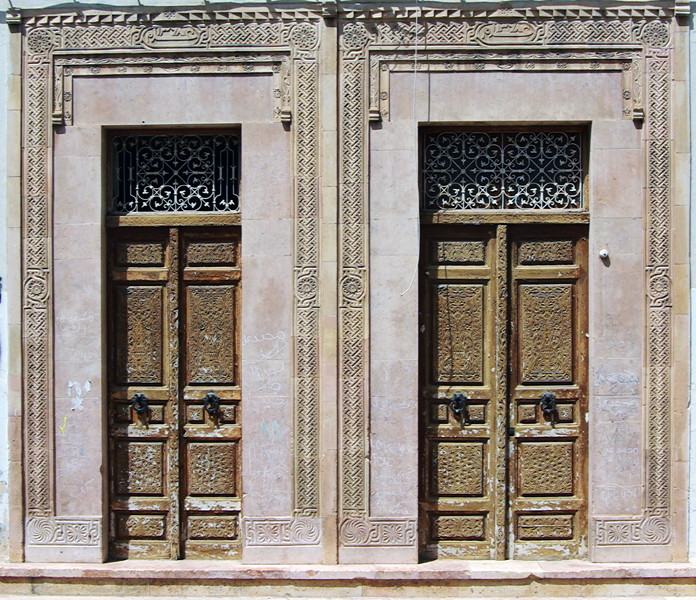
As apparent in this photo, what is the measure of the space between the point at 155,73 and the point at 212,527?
3577 mm

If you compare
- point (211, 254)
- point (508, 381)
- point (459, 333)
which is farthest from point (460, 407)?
point (211, 254)

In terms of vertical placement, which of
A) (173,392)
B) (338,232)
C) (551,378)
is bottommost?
(173,392)

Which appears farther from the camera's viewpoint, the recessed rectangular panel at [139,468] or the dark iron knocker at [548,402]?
the recessed rectangular panel at [139,468]

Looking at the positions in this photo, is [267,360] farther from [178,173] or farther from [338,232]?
[178,173]

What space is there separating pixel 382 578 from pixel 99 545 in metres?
2.20

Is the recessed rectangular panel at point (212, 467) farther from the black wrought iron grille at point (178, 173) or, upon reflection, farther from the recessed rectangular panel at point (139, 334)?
the black wrought iron grille at point (178, 173)

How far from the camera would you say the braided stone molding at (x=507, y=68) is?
614cm

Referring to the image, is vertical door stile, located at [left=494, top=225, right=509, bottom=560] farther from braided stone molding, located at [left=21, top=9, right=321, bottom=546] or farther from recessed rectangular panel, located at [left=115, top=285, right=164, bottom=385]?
recessed rectangular panel, located at [left=115, top=285, right=164, bottom=385]

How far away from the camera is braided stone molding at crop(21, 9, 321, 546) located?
618 centimetres

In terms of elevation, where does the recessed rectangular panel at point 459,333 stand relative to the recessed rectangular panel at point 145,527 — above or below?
above

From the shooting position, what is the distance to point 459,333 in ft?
20.9

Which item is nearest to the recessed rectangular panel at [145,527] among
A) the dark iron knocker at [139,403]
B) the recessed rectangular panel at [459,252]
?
the dark iron knocker at [139,403]

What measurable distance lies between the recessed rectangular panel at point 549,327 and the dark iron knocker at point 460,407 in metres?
0.60

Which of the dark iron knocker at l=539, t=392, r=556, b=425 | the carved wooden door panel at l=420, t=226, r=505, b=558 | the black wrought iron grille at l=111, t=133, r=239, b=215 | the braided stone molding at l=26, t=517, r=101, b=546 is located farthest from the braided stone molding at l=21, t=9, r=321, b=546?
the dark iron knocker at l=539, t=392, r=556, b=425
